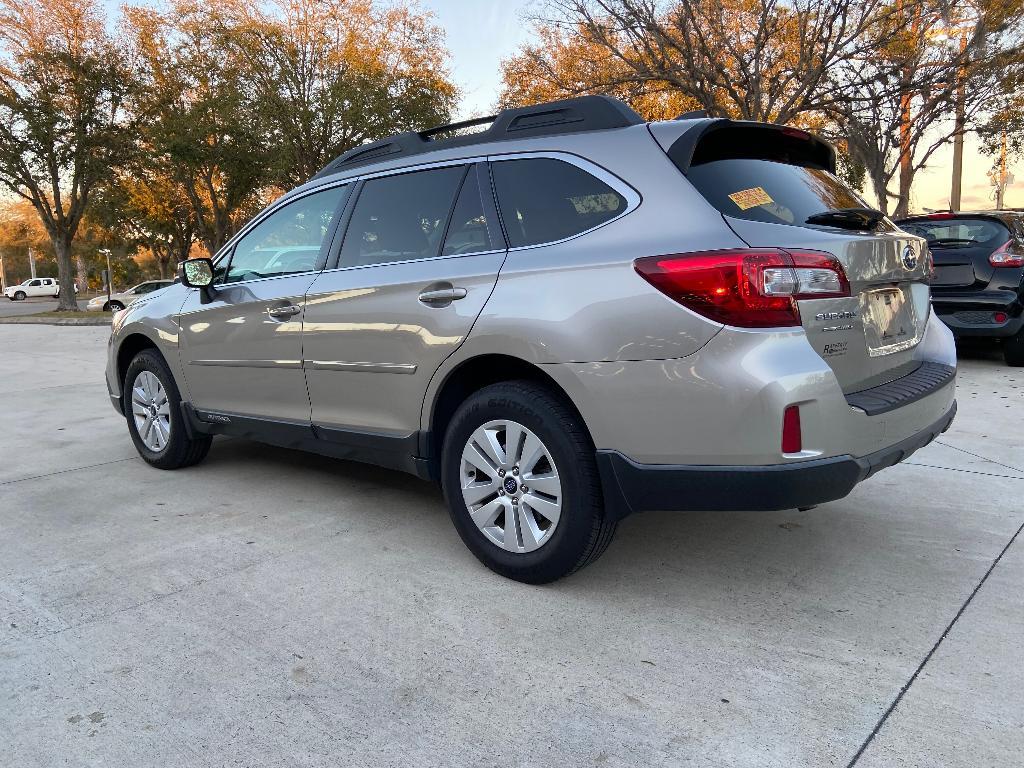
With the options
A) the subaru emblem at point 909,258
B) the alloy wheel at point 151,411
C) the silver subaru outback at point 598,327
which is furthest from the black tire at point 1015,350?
the alloy wheel at point 151,411

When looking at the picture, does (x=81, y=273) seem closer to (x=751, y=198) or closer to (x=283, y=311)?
(x=283, y=311)

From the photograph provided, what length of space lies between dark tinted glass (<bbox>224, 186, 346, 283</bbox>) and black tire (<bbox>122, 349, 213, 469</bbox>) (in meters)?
0.83

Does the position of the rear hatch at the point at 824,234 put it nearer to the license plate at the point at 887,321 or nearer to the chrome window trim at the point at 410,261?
the license plate at the point at 887,321

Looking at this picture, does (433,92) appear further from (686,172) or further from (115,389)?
(686,172)

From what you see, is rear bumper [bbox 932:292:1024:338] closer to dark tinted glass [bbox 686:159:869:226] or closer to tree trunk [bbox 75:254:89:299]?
A: dark tinted glass [bbox 686:159:869:226]

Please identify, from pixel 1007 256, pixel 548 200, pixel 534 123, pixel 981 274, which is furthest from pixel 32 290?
pixel 548 200

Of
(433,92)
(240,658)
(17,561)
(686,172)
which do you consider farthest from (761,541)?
(433,92)

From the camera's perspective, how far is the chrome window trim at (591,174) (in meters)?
2.81

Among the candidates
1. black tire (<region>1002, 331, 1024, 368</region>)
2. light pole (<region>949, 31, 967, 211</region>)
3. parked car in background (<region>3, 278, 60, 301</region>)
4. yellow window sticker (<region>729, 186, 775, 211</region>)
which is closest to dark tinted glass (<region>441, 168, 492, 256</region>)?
yellow window sticker (<region>729, 186, 775, 211</region>)

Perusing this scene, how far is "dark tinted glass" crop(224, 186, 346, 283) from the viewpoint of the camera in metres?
4.05

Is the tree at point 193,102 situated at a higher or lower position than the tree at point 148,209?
higher

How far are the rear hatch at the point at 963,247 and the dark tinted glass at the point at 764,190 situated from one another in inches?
217

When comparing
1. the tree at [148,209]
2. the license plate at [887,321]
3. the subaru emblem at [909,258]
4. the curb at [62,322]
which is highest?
the tree at [148,209]

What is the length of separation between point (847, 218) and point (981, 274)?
19.5ft
